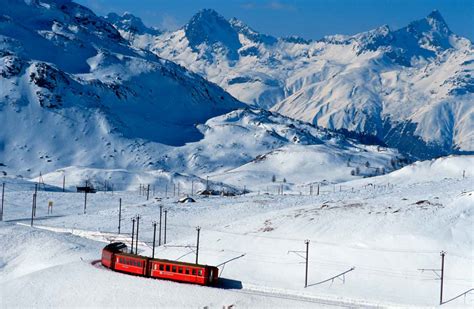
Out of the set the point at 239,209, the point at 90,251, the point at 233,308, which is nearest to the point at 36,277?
the point at 90,251

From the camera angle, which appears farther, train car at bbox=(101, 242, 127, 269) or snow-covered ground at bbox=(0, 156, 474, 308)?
train car at bbox=(101, 242, 127, 269)

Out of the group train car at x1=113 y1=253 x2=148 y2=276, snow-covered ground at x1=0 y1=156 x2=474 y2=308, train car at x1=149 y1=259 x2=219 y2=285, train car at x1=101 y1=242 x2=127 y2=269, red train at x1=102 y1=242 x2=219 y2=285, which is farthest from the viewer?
train car at x1=101 y1=242 x2=127 y2=269

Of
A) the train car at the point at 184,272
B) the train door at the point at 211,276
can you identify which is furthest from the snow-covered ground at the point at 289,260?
the train door at the point at 211,276

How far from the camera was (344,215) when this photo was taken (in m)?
93.0

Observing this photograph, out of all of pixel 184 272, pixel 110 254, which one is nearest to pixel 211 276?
pixel 184 272

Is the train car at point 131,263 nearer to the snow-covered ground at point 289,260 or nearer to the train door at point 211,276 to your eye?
the snow-covered ground at point 289,260

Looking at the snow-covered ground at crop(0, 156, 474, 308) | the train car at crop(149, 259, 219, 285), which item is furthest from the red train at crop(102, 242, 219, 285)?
the snow-covered ground at crop(0, 156, 474, 308)

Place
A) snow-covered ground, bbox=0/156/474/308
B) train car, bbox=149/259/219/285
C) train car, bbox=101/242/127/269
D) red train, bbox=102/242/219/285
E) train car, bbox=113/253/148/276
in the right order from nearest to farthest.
Answer: snow-covered ground, bbox=0/156/474/308
train car, bbox=149/259/219/285
red train, bbox=102/242/219/285
train car, bbox=113/253/148/276
train car, bbox=101/242/127/269

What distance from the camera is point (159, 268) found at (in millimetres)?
68250

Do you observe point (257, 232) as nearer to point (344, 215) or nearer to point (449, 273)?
point (344, 215)

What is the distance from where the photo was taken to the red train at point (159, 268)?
6544 centimetres

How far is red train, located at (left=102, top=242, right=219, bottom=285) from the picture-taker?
65438 millimetres

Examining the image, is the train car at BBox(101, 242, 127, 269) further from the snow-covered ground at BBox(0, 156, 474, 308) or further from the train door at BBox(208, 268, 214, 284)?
the train door at BBox(208, 268, 214, 284)

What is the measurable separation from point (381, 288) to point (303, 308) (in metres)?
13.4
